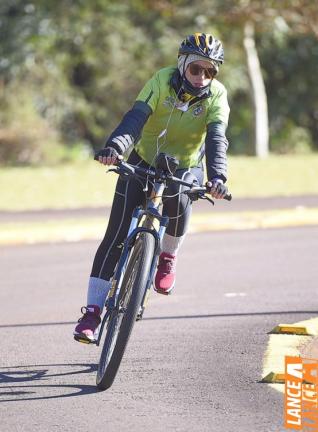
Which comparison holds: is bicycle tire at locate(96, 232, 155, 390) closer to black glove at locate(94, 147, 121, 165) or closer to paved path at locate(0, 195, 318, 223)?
black glove at locate(94, 147, 121, 165)

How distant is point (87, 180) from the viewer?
2264 centimetres

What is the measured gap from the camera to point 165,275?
24.4 ft

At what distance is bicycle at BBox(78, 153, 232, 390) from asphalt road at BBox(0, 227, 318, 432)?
0.25 meters

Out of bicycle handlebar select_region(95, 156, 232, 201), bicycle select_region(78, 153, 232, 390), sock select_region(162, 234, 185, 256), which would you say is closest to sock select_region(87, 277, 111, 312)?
bicycle select_region(78, 153, 232, 390)

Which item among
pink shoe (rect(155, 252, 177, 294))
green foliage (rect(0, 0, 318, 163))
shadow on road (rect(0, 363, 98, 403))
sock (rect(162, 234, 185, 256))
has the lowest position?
shadow on road (rect(0, 363, 98, 403))

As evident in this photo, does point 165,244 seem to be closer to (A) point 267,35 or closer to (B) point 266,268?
(B) point 266,268

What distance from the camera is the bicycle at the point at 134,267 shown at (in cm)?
623

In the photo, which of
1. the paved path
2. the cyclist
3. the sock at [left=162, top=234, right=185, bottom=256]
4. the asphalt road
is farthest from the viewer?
the paved path

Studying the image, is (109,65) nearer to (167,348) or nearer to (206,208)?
(206,208)

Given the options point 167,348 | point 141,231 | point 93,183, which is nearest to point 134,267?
point 141,231

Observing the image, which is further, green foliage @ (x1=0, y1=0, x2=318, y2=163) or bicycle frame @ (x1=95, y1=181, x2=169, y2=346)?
green foliage @ (x1=0, y1=0, x2=318, y2=163)

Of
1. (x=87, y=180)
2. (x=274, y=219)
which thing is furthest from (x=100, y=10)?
(x=274, y=219)

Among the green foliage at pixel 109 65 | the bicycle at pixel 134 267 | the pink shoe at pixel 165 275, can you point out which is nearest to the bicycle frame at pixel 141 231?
the bicycle at pixel 134 267

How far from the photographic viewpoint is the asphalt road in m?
5.95
